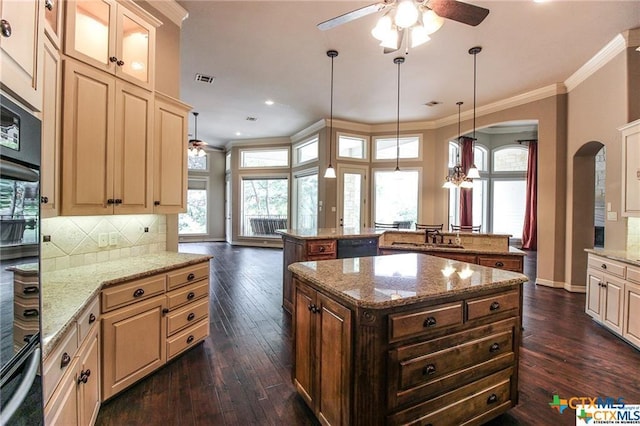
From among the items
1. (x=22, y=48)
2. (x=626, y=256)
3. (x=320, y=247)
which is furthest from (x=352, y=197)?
(x=22, y=48)

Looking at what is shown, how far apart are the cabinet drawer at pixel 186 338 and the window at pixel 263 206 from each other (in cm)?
640

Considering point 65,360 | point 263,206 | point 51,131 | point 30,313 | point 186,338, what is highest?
point 51,131

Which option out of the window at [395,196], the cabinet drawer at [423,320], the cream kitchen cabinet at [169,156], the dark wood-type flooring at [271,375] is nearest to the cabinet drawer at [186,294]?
the dark wood-type flooring at [271,375]

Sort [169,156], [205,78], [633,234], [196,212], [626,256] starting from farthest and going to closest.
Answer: [196,212], [205,78], [633,234], [626,256], [169,156]

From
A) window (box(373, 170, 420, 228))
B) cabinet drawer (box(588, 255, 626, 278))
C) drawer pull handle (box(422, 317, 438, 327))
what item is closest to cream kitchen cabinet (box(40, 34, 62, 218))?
drawer pull handle (box(422, 317, 438, 327))

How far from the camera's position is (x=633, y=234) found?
3404 millimetres

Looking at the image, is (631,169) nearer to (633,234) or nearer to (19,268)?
(633,234)

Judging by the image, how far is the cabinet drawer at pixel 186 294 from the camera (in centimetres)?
232

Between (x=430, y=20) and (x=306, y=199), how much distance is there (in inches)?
249

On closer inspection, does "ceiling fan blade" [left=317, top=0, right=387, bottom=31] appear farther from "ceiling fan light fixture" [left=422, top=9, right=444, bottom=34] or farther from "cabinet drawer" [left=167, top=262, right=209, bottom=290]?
"cabinet drawer" [left=167, top=262, right=209, bottom=290]

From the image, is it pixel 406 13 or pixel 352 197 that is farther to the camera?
pixel 352 197

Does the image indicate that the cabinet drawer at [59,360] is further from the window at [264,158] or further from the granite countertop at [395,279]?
the window at [264,158]

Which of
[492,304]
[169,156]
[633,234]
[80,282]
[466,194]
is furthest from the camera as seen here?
[466,194]

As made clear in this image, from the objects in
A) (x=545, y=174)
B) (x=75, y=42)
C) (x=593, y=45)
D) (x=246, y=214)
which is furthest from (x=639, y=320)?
(x=246, y=214)
